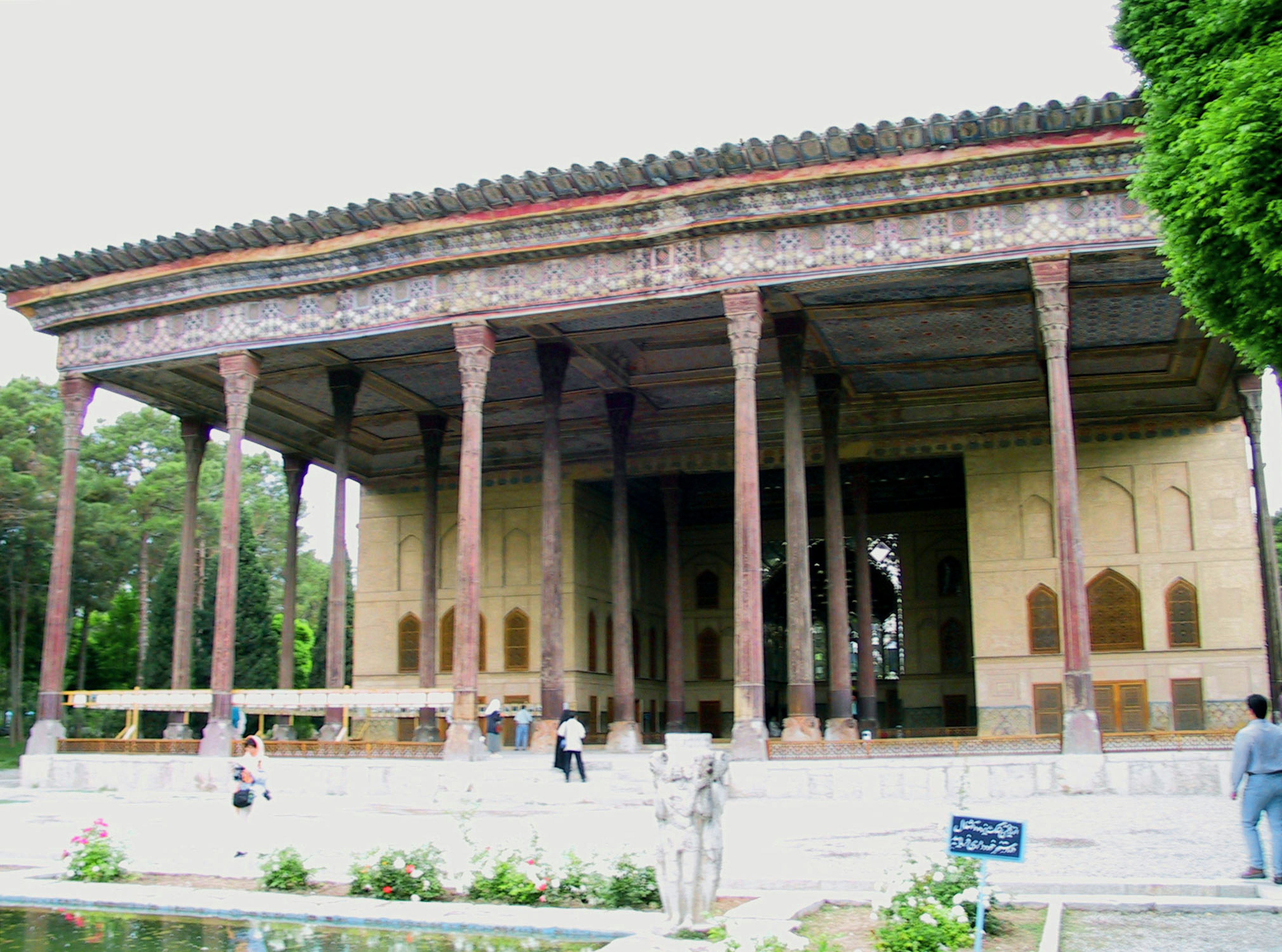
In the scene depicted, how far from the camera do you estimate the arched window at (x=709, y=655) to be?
31219 millimetres

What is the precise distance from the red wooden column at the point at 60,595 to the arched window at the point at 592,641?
10804 millimetres

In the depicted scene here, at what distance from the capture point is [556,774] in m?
15.8

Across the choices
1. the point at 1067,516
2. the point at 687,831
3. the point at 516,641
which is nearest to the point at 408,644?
the point at 516,641

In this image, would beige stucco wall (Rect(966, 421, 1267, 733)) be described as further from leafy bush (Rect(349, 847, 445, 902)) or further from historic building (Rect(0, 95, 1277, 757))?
leafy bush (Rect(349, 847, 445, 902))

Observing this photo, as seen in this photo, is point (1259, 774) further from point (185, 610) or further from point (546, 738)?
point (185, 610)

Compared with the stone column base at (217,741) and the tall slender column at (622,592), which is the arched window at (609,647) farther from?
the stone column base at (217,741)

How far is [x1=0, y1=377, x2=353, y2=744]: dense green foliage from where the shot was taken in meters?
31.5

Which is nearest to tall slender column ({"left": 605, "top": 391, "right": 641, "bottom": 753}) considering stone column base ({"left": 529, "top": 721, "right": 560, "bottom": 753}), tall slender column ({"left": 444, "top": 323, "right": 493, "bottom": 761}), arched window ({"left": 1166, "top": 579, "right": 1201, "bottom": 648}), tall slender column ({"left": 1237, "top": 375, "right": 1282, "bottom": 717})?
stone column base ({"left": 529, "top": 721, "right": 560, "bottom": 753})

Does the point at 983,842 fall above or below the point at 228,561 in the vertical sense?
below

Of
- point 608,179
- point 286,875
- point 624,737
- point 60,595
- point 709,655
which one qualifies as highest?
point 608,179

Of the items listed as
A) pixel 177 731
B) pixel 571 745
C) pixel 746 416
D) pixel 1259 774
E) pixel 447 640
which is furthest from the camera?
pixel 447 640

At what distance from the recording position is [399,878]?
8039 mm

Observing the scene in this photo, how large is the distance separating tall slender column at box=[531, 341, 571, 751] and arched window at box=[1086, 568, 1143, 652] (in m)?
10.3

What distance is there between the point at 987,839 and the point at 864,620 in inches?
701
